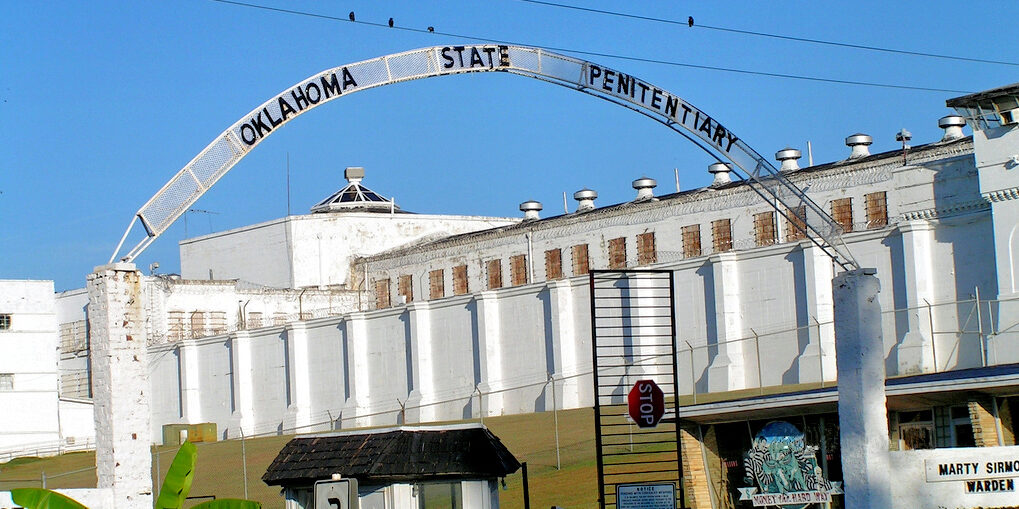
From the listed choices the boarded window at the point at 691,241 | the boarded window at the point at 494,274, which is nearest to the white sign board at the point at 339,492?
the boarded window at the point at 691,241

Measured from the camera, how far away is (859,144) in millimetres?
55875

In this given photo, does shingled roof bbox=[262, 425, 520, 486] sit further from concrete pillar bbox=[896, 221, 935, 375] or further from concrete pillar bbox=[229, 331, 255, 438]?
concrete pillar bbox=[229, 331, 255, 438]

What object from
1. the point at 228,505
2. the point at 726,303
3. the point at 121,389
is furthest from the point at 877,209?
the point at 121,389

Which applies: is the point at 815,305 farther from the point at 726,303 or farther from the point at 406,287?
the point at 406,287

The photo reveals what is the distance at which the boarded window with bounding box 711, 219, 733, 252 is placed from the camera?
Answer: 179 feet

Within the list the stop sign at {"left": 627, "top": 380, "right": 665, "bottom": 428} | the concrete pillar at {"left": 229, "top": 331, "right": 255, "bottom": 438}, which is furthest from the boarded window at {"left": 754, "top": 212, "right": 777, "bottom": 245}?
the stop sign at {"left": 627, "top": 380, "right": 665, "bottom": 428}

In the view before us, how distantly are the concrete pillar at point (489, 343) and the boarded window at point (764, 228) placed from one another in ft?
34.4

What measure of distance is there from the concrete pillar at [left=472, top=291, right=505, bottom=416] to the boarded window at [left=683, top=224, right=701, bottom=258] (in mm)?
→ 7683

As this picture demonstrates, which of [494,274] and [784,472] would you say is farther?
[494,274]

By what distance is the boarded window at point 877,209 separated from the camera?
50.1m

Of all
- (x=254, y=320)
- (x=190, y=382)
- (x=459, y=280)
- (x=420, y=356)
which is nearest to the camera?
(x=420, y=356)

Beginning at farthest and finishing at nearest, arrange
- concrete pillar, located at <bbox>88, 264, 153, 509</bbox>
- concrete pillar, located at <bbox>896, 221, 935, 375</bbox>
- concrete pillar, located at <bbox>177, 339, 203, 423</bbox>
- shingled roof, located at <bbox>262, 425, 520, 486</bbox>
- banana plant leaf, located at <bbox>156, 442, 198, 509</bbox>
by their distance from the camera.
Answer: concrete pillar, located at <bbox>177, 339, 203, 423</bbox>, concrete pillar, located at <bbox>896, 221, 935, 375</bbox>, shingled roof, located at <bbox>262, 425, 520, 486</bbox>, banana plant leaf, located at <bbox>156, 442, 198, 509</bbox>, concrete pillar, located at <bbox>88, 264, 153, 509</bbox>

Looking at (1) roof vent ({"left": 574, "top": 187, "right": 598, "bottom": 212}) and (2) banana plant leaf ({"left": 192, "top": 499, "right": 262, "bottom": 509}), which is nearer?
(2) banana plant leaf ({"left": 192, "top": 499, "right": 262, "bottom": 509})

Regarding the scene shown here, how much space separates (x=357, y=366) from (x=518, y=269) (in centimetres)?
839
